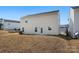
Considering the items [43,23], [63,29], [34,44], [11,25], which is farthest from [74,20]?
[11,25]

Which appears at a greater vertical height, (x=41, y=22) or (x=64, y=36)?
(x=41, y=22)

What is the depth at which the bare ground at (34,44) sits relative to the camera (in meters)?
3.93

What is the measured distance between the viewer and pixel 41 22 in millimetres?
4008

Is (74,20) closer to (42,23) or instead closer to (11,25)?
(42,23)

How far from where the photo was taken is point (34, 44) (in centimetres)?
399

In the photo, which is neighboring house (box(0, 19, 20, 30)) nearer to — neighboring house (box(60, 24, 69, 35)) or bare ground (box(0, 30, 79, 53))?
bare ground (box(0, 30, 79, 53))

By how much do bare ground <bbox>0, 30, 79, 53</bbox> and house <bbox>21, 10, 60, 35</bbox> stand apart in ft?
0.38

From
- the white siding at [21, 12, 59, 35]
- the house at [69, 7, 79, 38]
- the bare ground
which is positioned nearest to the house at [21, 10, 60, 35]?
the white siding at [21, 12, 59, 35]

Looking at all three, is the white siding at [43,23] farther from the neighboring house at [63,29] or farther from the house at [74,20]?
the house at [74,20]

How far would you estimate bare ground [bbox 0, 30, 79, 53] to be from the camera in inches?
155

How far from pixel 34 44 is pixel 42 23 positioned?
0.44 meters
